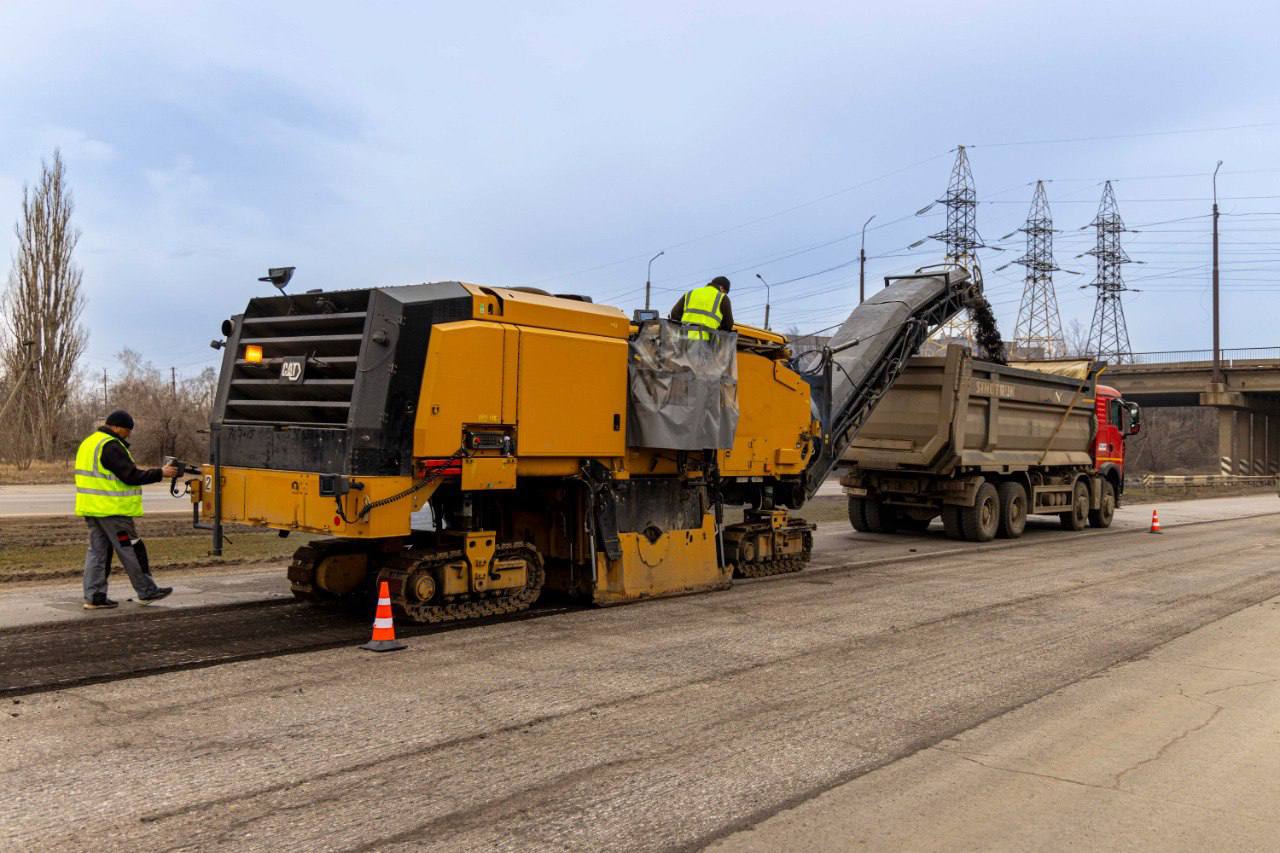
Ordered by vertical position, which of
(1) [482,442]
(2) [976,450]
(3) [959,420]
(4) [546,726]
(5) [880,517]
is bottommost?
(4) [546,726]

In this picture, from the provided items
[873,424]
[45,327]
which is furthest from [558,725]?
[45,327]

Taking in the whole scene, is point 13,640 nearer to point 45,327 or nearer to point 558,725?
point 558,725

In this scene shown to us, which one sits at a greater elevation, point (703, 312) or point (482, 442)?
point (703, 312)

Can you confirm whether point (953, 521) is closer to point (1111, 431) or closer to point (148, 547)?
point (1111, 431)

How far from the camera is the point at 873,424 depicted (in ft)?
54.1

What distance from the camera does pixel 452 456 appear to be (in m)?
7.72

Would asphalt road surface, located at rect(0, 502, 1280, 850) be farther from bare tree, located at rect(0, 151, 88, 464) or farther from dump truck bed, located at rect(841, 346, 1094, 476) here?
bare tree, located at rect(0, 151, 88, 464)

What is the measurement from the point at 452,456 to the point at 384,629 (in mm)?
1384

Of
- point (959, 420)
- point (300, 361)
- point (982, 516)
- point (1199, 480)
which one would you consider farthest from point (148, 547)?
point (1199, 480)

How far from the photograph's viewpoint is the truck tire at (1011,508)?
56.6 feet

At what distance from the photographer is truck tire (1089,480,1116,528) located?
20.3 metres

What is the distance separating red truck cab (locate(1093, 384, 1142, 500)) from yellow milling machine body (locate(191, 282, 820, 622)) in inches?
503

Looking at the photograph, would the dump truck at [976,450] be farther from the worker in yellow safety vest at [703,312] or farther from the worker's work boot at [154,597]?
the worker's work boot at [154,597]

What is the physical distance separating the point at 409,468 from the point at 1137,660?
5.67 m
